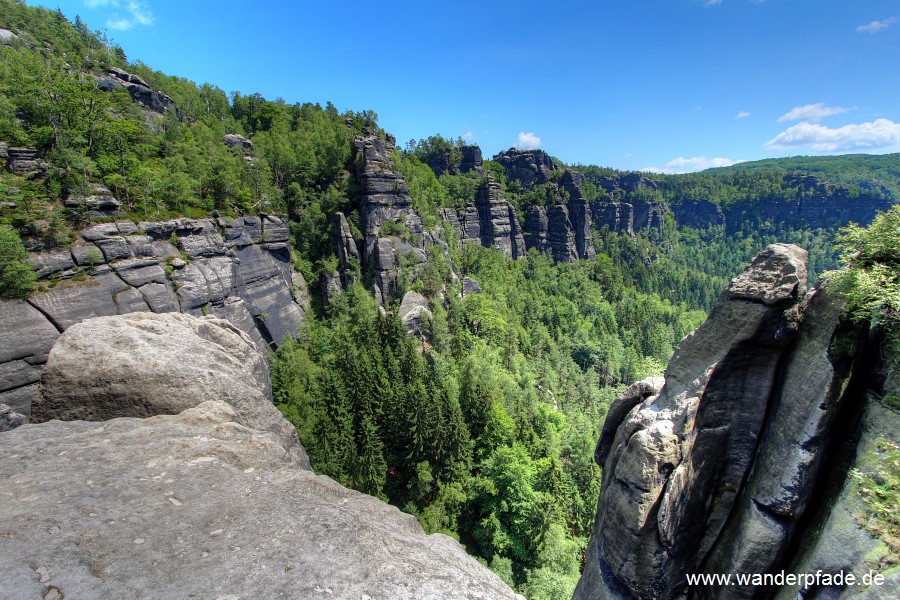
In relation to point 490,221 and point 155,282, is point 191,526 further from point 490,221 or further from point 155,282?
point 490,221

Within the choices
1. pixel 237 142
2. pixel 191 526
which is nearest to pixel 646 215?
pixel 237 142

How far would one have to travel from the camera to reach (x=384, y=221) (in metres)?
58.5

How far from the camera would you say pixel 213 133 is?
2402 inches

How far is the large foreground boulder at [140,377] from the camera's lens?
10883 mm

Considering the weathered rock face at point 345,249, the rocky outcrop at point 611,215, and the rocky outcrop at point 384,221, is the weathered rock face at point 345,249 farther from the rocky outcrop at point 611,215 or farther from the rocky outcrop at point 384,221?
the rocky outcrop at point 611,215

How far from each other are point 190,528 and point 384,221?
5424 cm

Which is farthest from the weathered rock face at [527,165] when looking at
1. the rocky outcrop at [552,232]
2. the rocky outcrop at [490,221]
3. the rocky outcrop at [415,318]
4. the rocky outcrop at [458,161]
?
the rocky outcrop at [415,318]

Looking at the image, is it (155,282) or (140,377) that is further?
(155,282)

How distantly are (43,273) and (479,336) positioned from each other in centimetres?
4462

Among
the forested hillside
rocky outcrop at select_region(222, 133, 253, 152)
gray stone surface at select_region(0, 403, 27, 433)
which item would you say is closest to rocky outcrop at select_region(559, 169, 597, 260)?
the forested hillside

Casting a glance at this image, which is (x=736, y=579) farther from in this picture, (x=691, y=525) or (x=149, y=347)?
(x=149, y=347)

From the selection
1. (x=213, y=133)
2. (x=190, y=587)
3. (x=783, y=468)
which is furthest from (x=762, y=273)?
(x=213, y=133)

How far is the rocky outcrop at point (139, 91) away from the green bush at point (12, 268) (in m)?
51.0

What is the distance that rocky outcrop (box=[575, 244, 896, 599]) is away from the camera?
7.28 m
